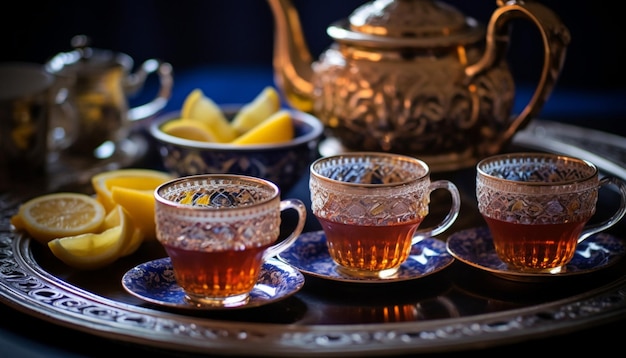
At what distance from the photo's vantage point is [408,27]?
102 cm

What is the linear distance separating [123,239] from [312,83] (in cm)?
37

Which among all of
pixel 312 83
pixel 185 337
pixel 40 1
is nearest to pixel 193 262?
pixel 185 337

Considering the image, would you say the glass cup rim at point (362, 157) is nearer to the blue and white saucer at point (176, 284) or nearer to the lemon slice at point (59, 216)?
the blue and white saucer at point (176, 284)

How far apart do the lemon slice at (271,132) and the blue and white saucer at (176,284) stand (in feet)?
0.77

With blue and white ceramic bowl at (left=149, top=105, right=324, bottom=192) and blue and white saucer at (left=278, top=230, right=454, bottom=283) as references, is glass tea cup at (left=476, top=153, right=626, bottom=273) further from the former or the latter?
blue and white ceramic bowl at (left=149, top=105, right=324, bottom=192)

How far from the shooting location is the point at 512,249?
84 cm

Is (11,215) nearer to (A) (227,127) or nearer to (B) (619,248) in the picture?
(A) (227,127)

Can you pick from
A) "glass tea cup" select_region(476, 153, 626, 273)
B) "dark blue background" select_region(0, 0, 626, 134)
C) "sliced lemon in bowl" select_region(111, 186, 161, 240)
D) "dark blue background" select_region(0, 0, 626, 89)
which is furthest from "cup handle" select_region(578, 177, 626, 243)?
"dark blue background" select_region(0, 0, 626, 89)

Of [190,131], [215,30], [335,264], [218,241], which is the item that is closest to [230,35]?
[215,30]

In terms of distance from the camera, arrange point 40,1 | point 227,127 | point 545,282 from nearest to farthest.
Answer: point 545,282, point 227,127, point 40,1

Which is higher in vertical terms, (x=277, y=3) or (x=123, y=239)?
(x=277, y=3)

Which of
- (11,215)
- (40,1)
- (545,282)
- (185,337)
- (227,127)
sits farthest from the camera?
(40,1)

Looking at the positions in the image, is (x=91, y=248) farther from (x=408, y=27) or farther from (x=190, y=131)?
(x=408, y=27)

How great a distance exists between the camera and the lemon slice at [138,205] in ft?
2.97
